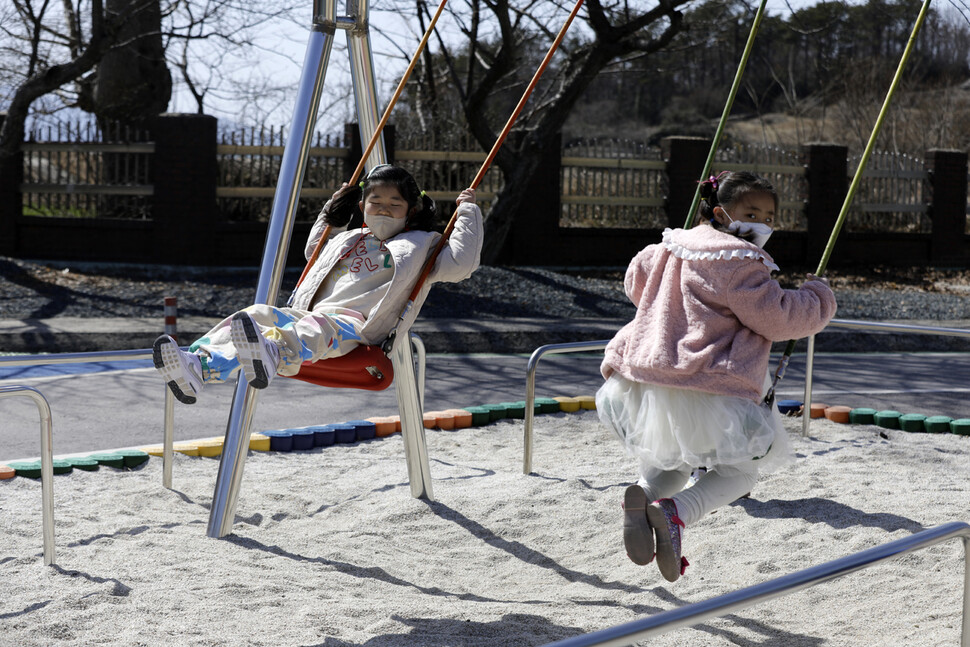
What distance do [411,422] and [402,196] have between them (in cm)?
123

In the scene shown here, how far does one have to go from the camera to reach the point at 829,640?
380cm

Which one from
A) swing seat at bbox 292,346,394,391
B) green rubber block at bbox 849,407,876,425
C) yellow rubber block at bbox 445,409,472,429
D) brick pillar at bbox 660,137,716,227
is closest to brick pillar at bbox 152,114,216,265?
brick pillar at bbox 660,137,716,227

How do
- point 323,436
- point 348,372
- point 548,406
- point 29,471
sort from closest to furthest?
point 348,372 < point 29,471 < point 323,436 < point 548,406

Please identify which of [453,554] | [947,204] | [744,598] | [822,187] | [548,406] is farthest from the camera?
[947,204]

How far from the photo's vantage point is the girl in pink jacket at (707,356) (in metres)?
3.74

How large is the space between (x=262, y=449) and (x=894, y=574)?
3768mm

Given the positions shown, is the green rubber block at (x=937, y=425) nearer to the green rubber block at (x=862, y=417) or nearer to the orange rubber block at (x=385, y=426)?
the green rubber block at (x=862, y=417)

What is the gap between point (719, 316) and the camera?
12.5ft

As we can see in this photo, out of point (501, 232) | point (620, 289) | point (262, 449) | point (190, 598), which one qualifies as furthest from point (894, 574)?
point (501, 232)

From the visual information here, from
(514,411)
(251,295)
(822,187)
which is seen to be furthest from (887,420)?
(822,187)

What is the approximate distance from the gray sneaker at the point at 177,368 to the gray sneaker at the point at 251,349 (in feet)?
0.61

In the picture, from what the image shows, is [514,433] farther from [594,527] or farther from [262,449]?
[594,527]

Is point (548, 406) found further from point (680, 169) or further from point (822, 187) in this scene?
point (822, 187)

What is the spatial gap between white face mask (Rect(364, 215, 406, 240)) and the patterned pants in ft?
1.71
